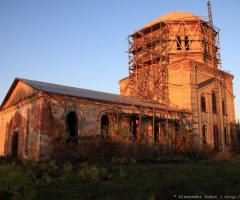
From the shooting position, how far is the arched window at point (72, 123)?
15.8 metres

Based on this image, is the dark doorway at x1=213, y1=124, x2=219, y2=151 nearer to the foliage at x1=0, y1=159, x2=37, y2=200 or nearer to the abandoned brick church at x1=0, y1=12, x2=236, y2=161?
the abandoned brick church at x1=0, y1=12, x2=236, y2=161

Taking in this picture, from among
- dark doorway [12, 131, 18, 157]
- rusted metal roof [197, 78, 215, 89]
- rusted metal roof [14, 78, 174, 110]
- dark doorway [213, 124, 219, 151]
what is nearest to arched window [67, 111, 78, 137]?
rusted metal roof [14, 78, 174, 110]

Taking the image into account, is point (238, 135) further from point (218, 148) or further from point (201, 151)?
point (201, 151)

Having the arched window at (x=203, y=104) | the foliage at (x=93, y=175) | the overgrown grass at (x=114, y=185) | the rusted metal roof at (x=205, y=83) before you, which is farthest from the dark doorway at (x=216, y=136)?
the foliage at (x=93, y=175)

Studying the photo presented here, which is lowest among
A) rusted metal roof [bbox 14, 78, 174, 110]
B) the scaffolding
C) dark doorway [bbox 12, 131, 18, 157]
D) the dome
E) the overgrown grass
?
the overgrown grass

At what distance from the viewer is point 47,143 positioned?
14258 mm

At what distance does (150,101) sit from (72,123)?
895 centimetres

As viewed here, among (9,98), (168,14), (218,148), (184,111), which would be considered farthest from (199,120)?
(9,98)

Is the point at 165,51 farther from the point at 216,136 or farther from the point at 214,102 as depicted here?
the point at 216,136

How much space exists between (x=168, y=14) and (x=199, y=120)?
12.5 metres

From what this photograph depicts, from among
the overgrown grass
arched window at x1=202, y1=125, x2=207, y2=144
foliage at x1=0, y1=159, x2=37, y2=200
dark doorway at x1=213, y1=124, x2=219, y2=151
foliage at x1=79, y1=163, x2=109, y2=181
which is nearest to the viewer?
foliage at x1=0, y1=159, x2=37, y2=200

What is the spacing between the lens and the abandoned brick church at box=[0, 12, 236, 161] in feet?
50.8

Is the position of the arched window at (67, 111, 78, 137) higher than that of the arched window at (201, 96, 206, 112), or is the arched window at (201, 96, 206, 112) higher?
the arched window at (201, 96, 206, 112)

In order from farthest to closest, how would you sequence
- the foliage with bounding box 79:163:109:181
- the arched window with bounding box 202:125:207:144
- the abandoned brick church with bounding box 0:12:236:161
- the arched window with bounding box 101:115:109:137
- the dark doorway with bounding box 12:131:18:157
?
the arched window with bounding box 202:125:207:144 < the dark doorway with bounding box 12:131:18:157 < the arched window with bounding box 101:115:109:137 < the abandoned brick church with bounding box 0:12:236:161 < the foliage with bounding box 79:163:109:181
